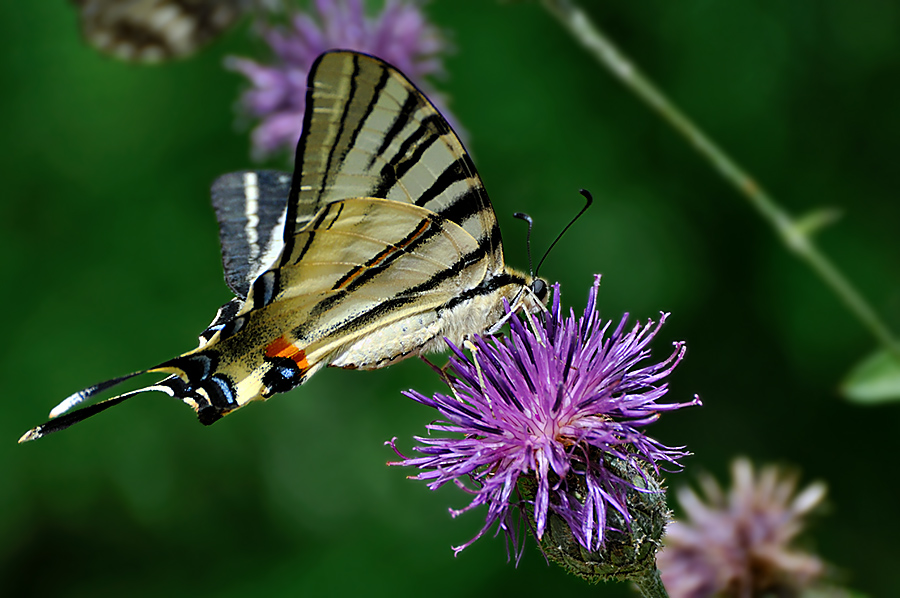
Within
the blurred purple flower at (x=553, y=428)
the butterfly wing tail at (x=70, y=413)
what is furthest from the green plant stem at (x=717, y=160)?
the butterfly wing tail at (x=70, y=413)

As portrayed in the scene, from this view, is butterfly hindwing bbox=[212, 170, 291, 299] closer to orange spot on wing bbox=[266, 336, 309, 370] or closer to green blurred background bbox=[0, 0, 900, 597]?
orange spot on wing bbox=[266, 336, 309, 370]

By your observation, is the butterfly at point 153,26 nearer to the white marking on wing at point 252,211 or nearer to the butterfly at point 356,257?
the white marking on wing at point 252,211

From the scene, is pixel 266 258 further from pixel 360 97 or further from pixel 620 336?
pixel 620 336

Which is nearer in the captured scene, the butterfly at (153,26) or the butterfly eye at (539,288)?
the butterfly eye at (539,288)

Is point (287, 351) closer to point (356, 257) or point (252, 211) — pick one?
point (356, 257)

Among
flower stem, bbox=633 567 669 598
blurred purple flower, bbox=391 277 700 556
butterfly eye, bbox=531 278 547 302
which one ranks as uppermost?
butterfly eye, bbox=531 278 547 302

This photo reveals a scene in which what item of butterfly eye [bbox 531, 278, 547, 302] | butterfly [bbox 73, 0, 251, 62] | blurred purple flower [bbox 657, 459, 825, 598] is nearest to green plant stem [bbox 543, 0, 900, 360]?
blurred purple flower [bbox 657, 459, 825, 598]

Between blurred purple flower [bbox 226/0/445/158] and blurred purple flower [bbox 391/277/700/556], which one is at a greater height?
blurred purple flower [bbox 226/0/445/158]
